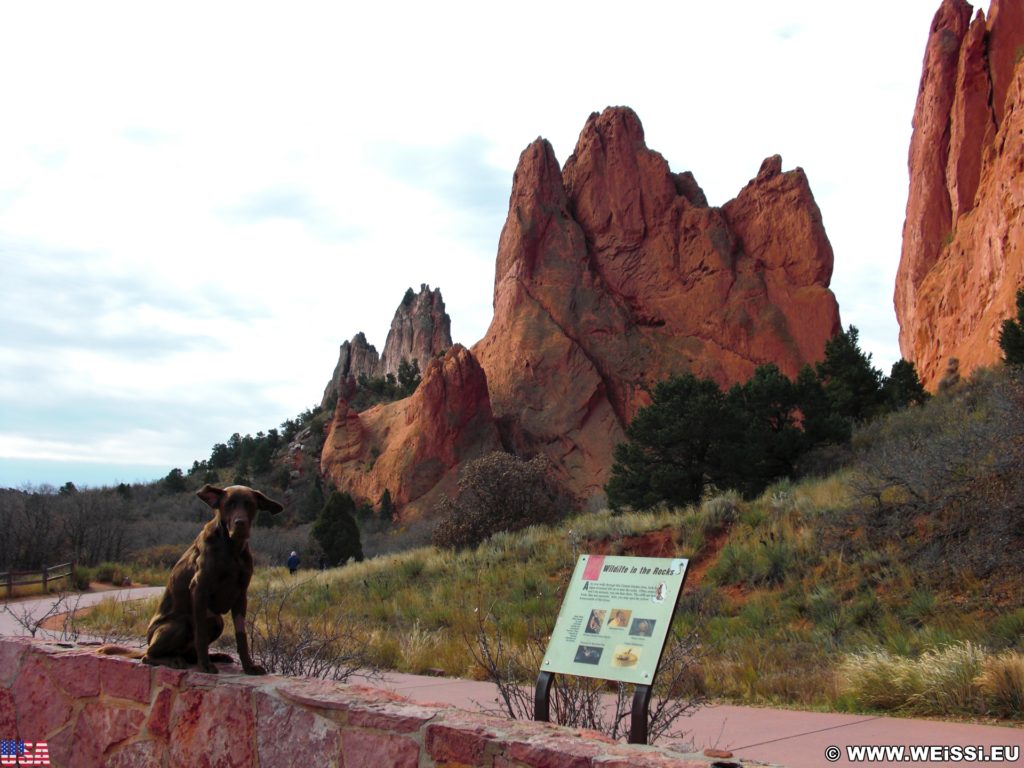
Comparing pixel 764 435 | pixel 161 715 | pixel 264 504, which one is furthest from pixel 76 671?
pixel 764 435

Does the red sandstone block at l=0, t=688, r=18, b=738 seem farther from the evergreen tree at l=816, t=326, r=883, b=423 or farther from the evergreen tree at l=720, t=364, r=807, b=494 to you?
the evergreen tree at l=816, t=326, r=883, b=423

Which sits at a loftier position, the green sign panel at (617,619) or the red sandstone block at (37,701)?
the green sign panel at (617,619)

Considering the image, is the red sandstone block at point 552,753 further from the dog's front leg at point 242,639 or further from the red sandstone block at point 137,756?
the red sandstone block at point 137,756

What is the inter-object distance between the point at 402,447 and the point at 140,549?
15.8 meters

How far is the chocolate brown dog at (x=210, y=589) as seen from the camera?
500 cm

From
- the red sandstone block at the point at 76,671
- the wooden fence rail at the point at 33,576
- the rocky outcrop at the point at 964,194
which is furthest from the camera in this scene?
the rocky outcrop at the point at 964,194

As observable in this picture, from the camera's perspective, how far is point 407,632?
13656 mm

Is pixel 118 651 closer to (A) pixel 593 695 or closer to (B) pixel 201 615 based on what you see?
(B) pixel 201 615

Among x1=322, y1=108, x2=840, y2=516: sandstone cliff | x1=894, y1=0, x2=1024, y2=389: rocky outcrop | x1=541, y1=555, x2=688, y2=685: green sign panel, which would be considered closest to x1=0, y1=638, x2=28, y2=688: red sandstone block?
x1=541, y1=555, x2=688, y2=685: green sign panel

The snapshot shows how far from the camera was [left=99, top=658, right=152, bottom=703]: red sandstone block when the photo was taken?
5.18 metres

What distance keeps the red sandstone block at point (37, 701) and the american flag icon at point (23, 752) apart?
46mm

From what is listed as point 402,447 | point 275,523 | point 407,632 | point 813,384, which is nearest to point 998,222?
point 813,384

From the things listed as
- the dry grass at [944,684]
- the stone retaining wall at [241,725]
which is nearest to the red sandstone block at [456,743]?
the stone retaining wall at [241,725]

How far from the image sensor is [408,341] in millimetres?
91125
